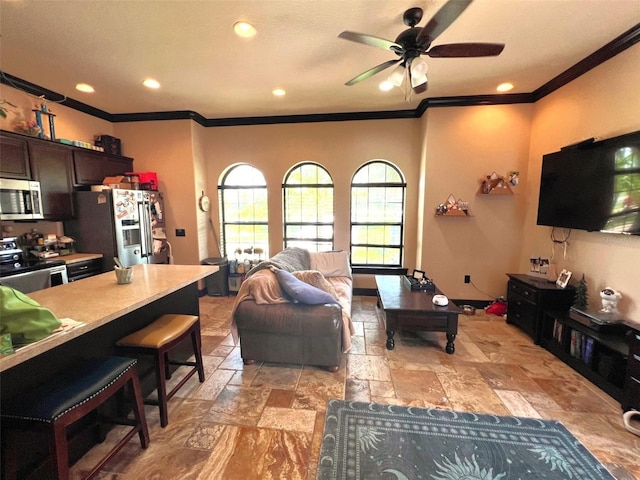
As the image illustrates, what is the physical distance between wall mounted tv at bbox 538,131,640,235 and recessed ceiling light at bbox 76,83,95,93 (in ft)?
18.5

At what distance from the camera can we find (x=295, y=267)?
11.8 feet

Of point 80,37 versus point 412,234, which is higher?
point 80,37

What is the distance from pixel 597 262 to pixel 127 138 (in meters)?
6.54

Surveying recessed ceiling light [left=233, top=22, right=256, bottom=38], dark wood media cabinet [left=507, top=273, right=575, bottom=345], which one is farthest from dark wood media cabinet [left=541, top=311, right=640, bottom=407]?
recessed ceiling light [left=233, top=22, right=256, bottom=38]

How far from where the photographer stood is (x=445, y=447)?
68.1 inches

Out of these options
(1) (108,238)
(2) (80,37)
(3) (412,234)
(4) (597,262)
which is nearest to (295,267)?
(3) (412,234)

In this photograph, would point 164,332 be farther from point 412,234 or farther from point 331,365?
point 412,234

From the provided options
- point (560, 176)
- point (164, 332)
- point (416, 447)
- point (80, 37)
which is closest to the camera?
point (416, 447)

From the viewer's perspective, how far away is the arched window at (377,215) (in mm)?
4617

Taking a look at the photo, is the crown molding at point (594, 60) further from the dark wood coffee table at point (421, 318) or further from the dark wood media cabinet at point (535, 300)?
the dark wood coffee table at point (421, 318)

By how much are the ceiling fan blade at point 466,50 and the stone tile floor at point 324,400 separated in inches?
107

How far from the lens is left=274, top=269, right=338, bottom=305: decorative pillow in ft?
8.06

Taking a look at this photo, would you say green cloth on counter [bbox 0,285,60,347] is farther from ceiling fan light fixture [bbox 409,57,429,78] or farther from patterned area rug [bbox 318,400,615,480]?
ceiling fan light fixture [bbox 409,57,429,78]

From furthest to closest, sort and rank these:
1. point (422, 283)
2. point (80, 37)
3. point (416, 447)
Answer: point (422, 283) < point (80, 37) < point (416, 447)
